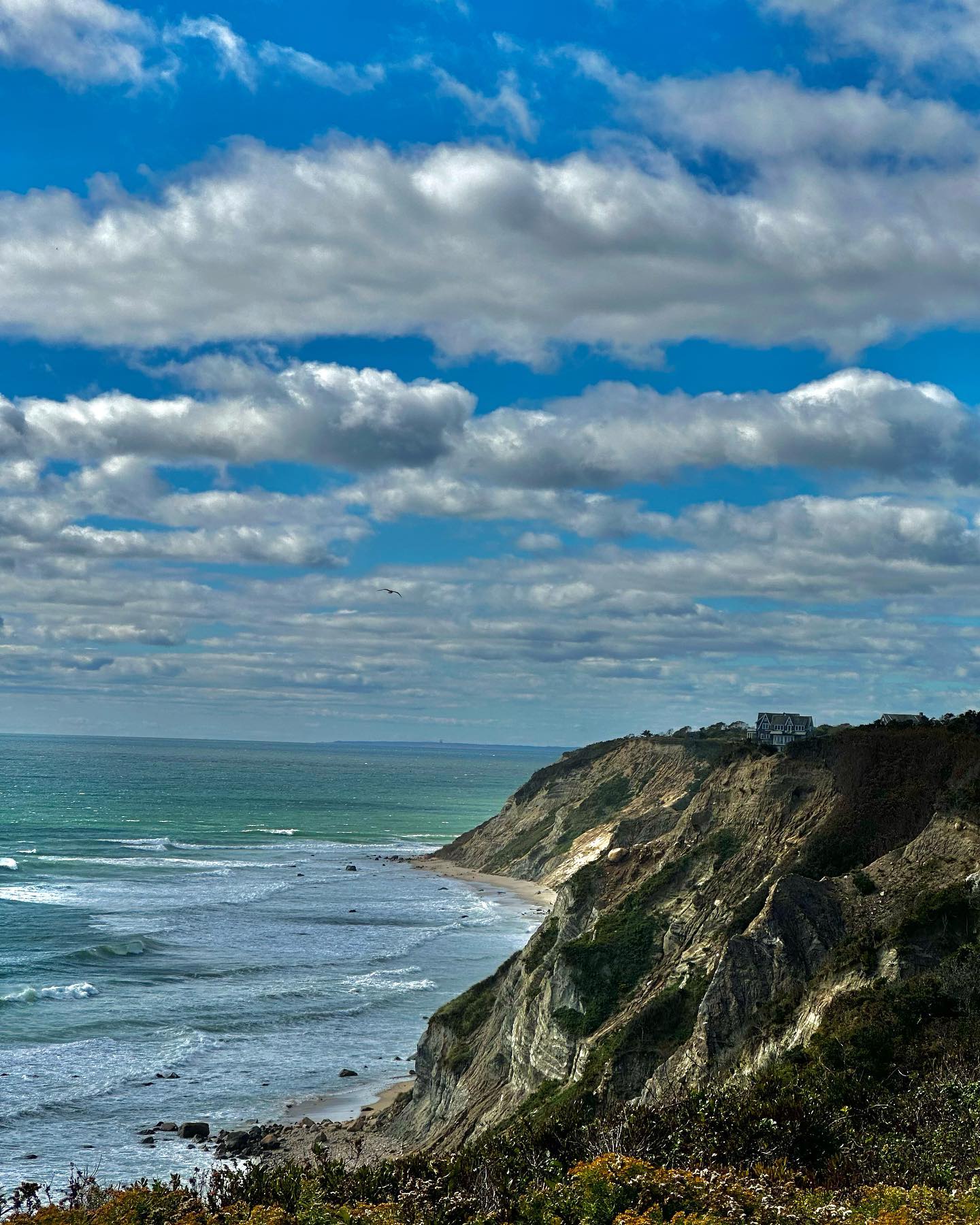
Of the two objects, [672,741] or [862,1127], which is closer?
[862,1127]

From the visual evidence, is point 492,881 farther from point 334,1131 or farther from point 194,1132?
point 194,1132

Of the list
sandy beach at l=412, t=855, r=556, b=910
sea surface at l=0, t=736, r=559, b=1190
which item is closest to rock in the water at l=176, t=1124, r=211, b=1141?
sea surface at l=0, t=736, r=559, b=1190

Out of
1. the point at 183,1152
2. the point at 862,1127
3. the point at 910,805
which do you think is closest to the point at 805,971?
the point at 862,1127

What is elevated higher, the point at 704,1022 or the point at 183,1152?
the point at 704,1022

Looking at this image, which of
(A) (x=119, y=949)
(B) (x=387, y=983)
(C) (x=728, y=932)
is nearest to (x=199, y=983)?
(A) (x=119, y=949)

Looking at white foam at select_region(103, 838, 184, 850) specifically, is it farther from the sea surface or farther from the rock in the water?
the rock in the water

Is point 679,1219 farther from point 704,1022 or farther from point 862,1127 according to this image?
point 704,1022
